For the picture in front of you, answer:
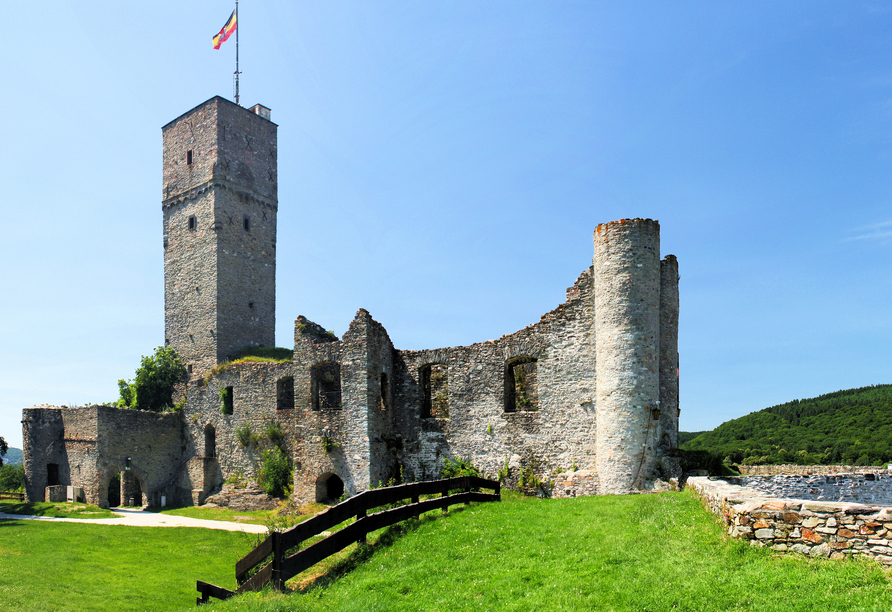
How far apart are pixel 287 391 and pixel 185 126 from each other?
2121cm

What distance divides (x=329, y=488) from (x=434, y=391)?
19.2ft

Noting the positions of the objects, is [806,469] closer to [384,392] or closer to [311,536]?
[384,392]

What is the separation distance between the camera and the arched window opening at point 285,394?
29078mm

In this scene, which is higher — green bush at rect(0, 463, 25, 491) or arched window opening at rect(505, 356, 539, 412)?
arched window opening at rect(505, 356, 539, 412)

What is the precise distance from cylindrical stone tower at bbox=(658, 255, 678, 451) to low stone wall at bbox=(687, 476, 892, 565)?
489 inches

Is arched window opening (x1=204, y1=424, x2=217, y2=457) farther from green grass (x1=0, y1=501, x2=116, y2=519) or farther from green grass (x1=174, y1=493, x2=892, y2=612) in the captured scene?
green grass (x1=174, y1=493, x2=892, y2=612)

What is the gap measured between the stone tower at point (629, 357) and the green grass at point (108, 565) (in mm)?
11334

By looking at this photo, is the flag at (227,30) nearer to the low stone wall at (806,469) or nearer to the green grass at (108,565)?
the green grass at (108,565)

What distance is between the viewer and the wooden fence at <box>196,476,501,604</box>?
9633 mm

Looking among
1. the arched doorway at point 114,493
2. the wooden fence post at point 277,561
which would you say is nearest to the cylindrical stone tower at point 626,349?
the wooden fence post at point 277,561

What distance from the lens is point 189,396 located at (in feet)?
110

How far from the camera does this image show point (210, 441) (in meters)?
32.6

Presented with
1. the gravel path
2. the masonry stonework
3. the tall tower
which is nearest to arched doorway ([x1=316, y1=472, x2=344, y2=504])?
the masonry stonework

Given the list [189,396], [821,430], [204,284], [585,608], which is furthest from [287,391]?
[821,430]
